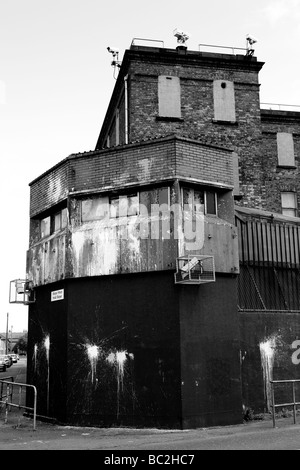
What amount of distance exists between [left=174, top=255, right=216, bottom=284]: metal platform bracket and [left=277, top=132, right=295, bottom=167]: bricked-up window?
49.0 feet

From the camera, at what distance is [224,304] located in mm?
12641

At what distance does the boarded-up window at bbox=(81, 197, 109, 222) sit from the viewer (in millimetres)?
13297

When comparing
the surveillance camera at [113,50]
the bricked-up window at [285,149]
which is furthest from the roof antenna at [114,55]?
the bricked-up window at [285,149]

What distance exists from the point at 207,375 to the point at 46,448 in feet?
13.3

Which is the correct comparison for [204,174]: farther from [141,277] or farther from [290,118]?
[290,118]

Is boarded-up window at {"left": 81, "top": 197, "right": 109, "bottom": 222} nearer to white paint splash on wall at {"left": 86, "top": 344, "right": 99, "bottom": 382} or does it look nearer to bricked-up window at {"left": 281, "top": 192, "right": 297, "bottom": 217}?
white paint splash on wall at {"left": 86, "top": 344, "right": 99, "bottom": 382}

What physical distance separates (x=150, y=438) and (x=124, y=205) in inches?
214

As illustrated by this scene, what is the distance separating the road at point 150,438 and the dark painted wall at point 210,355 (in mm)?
375

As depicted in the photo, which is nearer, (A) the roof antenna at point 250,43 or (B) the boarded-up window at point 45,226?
(B) the boarded-up window at point 45,226

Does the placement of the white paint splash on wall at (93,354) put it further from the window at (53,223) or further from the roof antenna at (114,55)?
the roof antenna at (114,55)

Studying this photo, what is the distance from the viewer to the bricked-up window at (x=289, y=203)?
25.3 metres

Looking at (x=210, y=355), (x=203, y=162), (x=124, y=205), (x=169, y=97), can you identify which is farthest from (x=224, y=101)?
(x=210, y=355)

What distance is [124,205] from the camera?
13.1m

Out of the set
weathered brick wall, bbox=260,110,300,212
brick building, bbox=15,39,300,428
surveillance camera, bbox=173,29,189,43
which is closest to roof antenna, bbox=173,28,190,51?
surveillance camera, bbox=173,29,189,43
